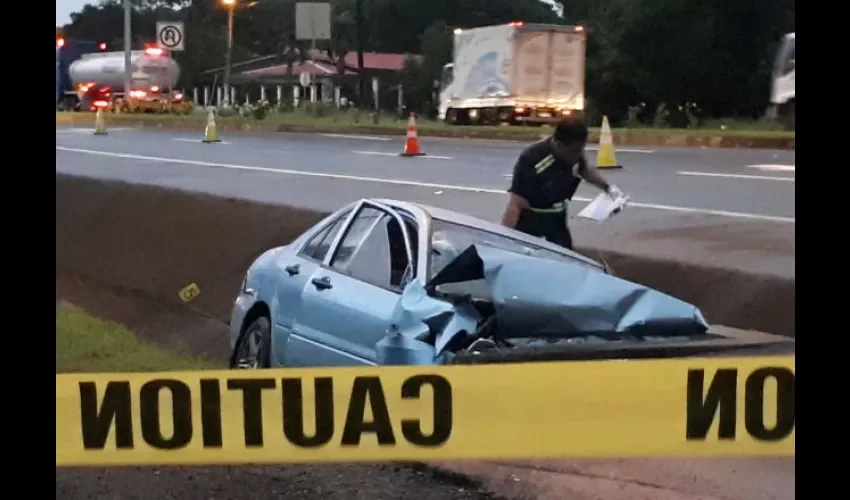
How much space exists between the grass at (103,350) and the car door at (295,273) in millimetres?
246

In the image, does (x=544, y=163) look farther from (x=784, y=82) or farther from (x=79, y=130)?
(x=79, y=130)

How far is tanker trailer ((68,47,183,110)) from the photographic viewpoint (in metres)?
3.81

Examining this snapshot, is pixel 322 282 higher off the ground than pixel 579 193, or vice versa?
pixel 579 193

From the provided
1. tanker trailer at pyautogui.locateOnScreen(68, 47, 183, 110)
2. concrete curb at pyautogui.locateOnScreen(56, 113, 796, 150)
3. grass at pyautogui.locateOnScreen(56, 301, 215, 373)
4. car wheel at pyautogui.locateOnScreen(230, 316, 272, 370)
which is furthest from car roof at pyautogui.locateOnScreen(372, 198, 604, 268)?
tanker trailer at pyautogui.locateOnScreen(68, 47, 183, 110)

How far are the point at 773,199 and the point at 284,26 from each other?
5.31ft

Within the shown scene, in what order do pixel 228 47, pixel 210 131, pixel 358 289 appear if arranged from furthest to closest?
pixel 210 131 < pixel 228 47 < pixel 358 289

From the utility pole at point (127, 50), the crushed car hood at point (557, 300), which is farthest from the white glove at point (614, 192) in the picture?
the utility pole at point (127, 50)

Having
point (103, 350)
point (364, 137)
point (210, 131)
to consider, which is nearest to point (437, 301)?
point (364, 137)

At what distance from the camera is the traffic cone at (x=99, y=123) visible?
155 inches

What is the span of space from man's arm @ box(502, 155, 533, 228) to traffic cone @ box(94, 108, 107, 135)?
136cm

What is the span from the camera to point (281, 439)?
3287 millimetres

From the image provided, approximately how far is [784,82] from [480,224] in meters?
0.99

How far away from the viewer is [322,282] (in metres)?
3.58
